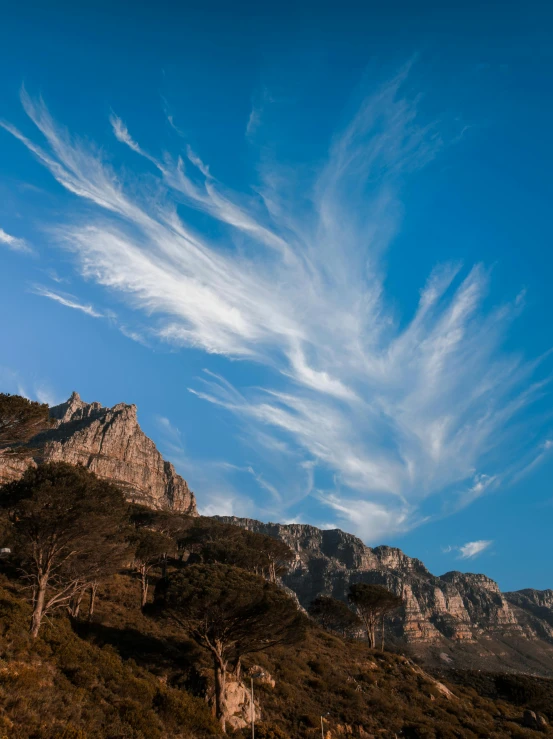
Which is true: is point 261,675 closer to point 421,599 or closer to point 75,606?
point 75,606

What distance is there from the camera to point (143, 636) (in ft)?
120

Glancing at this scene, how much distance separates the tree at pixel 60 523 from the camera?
28.7 meters

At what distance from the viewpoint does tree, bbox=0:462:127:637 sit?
28656 millimetres

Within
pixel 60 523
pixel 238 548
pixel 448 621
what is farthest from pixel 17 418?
pixel 448 621

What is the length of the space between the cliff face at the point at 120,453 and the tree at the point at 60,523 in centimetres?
11641

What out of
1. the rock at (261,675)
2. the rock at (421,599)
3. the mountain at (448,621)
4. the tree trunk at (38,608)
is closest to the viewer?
the tree trunk at (38,608)

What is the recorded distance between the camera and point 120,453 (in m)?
173

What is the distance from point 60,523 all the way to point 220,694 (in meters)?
15.7

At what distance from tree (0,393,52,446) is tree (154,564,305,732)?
1532 cm

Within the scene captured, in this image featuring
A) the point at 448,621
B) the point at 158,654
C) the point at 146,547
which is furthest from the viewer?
the point at 448,621

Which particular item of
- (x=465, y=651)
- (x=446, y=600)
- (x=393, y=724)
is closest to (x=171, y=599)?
(x=393, y=724)

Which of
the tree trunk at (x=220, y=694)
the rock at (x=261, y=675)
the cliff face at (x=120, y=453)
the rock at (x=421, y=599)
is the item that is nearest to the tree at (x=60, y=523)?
the tree trunk at (x=220, y=694)

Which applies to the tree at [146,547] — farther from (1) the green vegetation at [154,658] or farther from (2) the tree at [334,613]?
(2) the tree at [334,613]

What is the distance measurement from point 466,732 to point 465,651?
5040 inches
